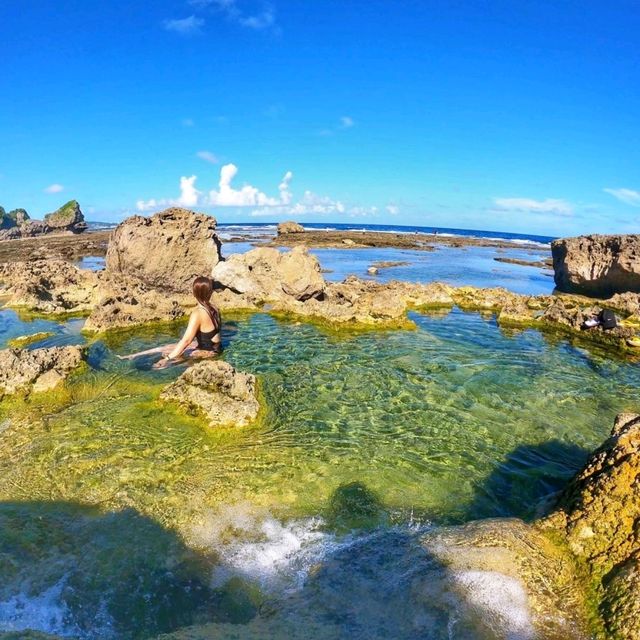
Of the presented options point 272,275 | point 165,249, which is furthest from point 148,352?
point 165,249

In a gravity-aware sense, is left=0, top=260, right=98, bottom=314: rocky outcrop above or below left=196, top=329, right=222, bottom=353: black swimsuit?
above

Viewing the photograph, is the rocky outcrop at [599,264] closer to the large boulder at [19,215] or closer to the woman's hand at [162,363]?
the woman's hand at [162,363]

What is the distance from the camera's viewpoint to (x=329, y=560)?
16.3 ft

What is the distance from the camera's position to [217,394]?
338 inches

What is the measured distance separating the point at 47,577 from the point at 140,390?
16.8 feet

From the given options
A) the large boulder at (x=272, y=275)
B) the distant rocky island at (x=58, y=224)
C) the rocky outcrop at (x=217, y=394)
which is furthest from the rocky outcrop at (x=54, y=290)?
the distant rocky island at (x=58, y=224)

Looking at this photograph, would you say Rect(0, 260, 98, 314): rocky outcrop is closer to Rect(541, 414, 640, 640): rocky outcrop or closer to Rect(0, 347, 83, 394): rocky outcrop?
Rect(0, 347, 83, 394): rocky outcrop

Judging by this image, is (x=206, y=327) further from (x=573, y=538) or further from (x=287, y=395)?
(x=573, y=538)

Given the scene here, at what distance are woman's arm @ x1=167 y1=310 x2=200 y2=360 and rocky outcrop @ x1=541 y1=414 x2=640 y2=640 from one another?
8.60 m

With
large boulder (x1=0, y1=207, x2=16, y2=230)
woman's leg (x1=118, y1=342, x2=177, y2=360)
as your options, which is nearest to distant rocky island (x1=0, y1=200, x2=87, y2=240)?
large boulder (x1=0, y1=207, x2=16, y2=230)

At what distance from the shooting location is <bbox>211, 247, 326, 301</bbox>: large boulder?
1841 cm

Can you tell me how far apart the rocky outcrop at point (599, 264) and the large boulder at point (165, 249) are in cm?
2194

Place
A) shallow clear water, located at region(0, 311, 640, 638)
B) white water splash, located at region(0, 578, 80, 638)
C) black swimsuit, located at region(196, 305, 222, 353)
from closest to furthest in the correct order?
white water splash, located at region(0, 578, 80, 638) → shallow clear water, located at region(0, 311, 640, 638) → black swimsuit, located at region(196, 305, 222, 353)

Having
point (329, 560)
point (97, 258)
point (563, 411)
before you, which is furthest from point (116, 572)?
point (97, 258)
